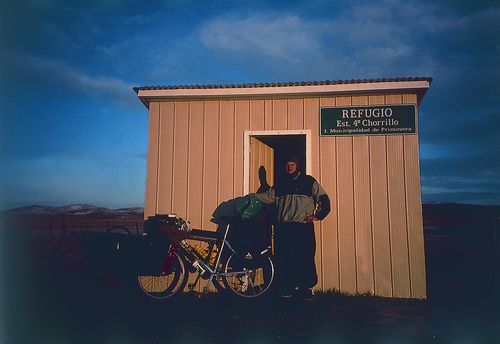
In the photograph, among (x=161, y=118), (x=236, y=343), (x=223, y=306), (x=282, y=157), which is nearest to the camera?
(x=236, y=343)

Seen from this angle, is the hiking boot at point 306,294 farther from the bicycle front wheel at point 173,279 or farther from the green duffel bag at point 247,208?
the bicycle front wheel at point 173,279

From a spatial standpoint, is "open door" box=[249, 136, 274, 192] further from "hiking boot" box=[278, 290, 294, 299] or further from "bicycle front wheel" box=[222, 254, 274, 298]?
"hiking boot" box=[278, 290, 294, 299]

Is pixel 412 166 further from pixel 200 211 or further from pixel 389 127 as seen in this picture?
pixel 200 211

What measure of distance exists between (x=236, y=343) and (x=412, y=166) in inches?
143

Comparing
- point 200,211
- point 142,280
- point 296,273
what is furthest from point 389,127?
point 142,280

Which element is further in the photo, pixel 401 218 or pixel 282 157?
pixel 282 157

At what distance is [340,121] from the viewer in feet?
18.3

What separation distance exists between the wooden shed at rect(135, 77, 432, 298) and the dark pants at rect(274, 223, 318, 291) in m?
0.39

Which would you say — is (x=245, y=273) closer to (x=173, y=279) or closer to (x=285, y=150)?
(x=173, y=279)

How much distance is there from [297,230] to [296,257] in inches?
15.1

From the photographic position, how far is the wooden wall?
5258mm

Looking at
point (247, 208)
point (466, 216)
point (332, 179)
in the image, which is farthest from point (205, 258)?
point (466, 216)

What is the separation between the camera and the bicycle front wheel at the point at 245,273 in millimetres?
4973

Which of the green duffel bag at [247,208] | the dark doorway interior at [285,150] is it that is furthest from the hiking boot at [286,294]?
the dark doorway interior at [285,150]
